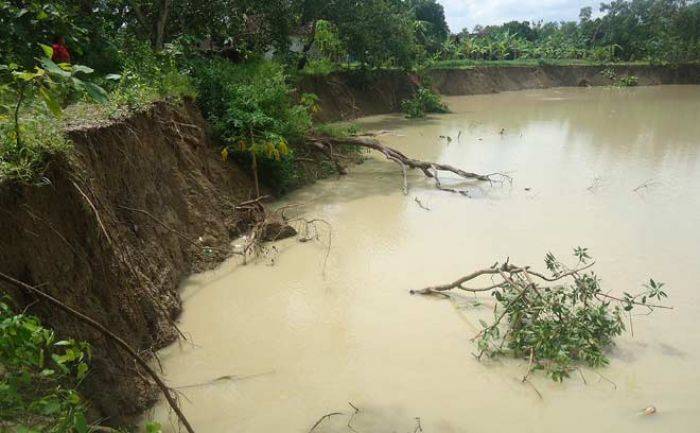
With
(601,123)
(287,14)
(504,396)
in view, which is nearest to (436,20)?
(601,123)

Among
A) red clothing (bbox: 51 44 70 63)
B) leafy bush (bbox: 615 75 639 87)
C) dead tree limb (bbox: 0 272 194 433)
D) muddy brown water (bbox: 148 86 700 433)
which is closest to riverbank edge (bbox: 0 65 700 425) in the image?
muddy brown water (bbox: 148 86 700 433)

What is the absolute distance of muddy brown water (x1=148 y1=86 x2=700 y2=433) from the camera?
3.96 m

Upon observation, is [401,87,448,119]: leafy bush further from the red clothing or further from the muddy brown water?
the red clothing

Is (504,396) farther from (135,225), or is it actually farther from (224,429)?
(135,225)

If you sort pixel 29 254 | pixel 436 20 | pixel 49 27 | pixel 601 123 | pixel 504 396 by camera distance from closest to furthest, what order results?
1. pixel 29 254
2. pixel 504 396
3. pixel 49 27
4. pixel 601 123
5. pixel 436 20

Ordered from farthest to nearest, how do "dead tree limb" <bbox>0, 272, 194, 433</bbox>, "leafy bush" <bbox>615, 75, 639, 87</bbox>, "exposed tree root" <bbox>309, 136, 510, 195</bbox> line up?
"leafy bush" <bbox>615, 75, 639, 87</bbox>, "exposed tree root" <bbox>309, 136, 510, 195</bbox>, "dead tree limb" <bbox>0, 272, 194, 433</bbox>

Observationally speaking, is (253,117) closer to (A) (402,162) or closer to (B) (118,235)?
(A) (402,162)

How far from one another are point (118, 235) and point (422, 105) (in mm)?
16127

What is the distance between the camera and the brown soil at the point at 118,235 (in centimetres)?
335

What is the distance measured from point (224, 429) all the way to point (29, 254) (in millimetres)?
1705

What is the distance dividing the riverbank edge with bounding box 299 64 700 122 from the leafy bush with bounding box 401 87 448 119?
1.07 m

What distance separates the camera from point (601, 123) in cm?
1794

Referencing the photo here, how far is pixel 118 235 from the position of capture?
4.48 metres

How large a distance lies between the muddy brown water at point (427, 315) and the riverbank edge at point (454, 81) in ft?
26.0
